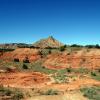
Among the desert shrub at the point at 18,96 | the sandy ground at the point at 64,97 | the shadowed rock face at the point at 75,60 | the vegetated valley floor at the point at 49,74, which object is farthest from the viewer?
the shadowed rock face at the point at 75,60

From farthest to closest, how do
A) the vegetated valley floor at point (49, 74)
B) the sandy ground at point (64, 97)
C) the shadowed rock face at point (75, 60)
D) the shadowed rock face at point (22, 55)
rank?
1. the shadowed rock face at point (22, 55)
2. the shadowed rock face at point (75, 60)
3. the vegetated valley floor at point (49, 74)
4. the sandy ground at point (64, 97)

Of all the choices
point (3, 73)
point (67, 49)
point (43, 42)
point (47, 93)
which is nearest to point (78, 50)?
point (67, 49)

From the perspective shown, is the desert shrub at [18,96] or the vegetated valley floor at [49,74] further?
the vegetated valley floor at [49,74]

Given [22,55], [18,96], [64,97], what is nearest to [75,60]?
[22,55]

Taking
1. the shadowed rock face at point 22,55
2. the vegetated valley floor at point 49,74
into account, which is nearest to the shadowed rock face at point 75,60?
the vegetated valley floor at point 49,74

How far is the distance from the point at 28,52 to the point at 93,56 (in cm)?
1903

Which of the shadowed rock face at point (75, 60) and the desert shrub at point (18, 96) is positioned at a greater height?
the shadowed rock face at point (75, 60)

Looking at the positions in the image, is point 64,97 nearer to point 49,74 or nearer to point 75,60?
point 49,74

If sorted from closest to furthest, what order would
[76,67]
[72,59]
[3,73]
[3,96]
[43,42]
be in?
[3,96]
[3,73]
[76,67]
[72,59]
[43,42]

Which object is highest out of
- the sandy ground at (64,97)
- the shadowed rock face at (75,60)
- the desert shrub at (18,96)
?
the shadowed rock face at (75,60)

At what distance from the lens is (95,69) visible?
4959 cm

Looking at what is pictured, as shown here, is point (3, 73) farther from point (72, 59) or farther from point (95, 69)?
point (72, 59)

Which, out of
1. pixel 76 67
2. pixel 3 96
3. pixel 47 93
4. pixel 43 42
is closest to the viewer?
pixel 3 96

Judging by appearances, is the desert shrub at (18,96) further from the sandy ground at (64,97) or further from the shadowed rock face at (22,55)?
the shadowed rock face at (22,55)
